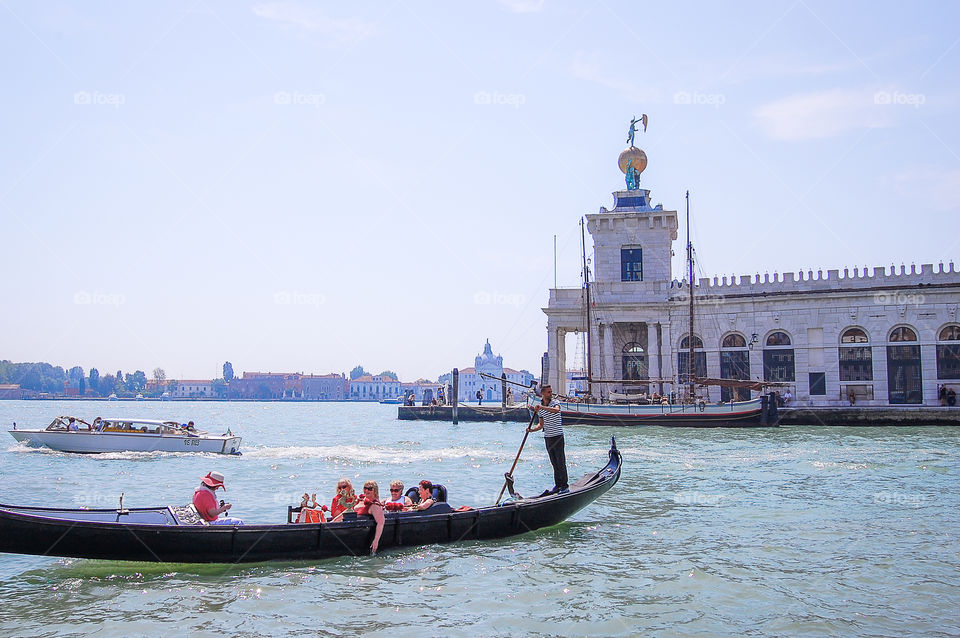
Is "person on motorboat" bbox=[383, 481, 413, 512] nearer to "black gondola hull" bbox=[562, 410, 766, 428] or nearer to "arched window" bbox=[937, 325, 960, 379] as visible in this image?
"black gondola hull" bbox=[562, 410, 766, 428]

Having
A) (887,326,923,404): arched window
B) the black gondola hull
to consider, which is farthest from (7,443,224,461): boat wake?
(887,326,923,404): arched window

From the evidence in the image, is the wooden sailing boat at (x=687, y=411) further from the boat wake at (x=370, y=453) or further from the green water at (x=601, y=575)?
the green water at (x=601, y=575)

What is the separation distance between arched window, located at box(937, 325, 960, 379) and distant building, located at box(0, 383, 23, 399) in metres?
193

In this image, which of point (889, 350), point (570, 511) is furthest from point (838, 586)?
point (889, 350)

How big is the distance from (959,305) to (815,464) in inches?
1028

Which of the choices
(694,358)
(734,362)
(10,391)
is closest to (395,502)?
(694,358)

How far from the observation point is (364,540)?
41.5 ft

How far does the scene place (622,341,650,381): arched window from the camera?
182ft

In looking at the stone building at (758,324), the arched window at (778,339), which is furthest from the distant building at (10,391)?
the arched window at (778,339)

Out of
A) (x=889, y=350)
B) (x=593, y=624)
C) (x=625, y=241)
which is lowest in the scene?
(x=593, y=624)

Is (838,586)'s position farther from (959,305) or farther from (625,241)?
(625,241)

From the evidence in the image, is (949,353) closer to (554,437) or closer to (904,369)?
(904,369)

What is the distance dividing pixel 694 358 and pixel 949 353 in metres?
13.8

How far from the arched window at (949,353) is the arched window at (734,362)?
33.4 ft
